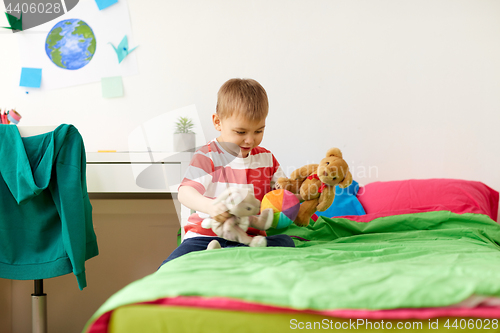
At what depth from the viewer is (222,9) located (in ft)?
5.98

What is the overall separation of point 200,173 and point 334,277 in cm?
60

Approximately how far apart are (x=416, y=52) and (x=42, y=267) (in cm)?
181

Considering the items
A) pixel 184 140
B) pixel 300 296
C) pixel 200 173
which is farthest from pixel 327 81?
pixel 300 296

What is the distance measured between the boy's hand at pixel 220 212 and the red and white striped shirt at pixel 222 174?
0.58 ft

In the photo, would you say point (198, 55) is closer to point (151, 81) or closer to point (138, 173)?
point (151, 81)

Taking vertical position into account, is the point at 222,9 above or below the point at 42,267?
above

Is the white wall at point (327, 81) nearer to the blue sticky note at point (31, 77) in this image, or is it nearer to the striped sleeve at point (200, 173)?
the blue sticky note at point (31, 77)

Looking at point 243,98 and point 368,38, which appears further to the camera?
point 368,38

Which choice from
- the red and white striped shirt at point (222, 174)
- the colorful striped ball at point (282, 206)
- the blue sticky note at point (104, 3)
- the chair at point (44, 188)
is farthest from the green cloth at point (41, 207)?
the blue sticky note at point (104, 3)

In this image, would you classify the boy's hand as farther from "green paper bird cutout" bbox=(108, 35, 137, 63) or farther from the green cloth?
"green paper bird cutout" bbox=(108, 35, 137, 63)

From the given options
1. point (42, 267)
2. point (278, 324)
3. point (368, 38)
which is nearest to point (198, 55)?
point (368, 38)

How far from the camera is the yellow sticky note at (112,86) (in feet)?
6.01

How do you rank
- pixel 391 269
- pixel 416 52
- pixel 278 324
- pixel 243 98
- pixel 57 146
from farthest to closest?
1. pixel 416 52
2. pixel 57 146
3. pixel 243 98
4. pixel 391 269
5. pixel 278 324

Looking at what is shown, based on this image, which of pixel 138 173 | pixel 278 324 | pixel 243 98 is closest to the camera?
pixel 278 324
